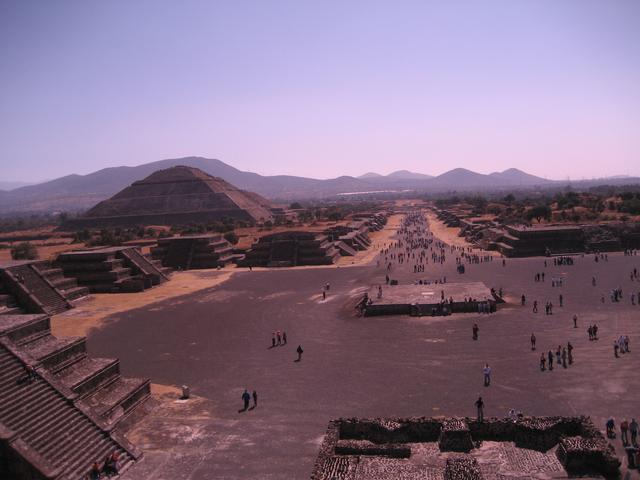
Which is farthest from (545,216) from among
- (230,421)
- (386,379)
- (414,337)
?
(230,421)

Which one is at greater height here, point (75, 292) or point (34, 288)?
point (34, 288)

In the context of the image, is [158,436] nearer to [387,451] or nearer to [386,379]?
[387,451]

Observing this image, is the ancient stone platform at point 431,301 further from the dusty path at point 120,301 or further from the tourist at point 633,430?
the dusty path at point 120,301

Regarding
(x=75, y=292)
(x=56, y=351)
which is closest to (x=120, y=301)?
(x=75, y=292)

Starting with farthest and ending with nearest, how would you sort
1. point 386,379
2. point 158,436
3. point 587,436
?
→ point 386,379 < point 158,436 < point 587,436

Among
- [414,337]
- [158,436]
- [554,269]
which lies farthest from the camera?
[554,269]

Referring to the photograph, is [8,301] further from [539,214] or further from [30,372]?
[539,214]
